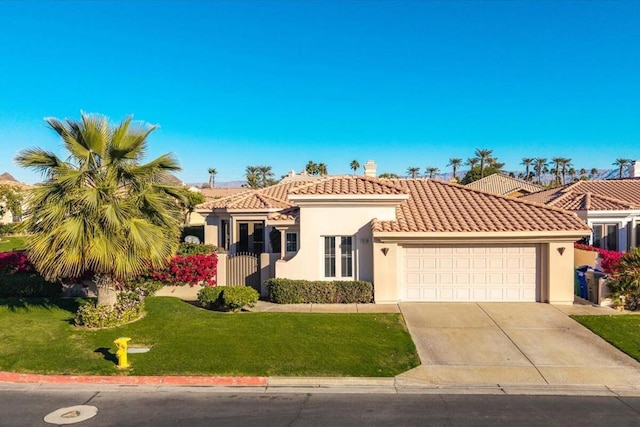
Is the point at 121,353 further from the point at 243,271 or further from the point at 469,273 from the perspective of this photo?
the point at 469,273

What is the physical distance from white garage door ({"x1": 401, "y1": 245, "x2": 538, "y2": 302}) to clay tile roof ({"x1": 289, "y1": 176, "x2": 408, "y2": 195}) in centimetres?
217

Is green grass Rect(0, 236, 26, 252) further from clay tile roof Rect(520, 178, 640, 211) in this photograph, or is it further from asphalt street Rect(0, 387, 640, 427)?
clay tile roof Rect(520, 178, 640, 211)

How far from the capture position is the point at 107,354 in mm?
10547

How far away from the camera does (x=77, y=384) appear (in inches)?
364

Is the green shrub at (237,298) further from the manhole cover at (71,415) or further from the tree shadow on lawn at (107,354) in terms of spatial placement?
the manhole cover at (71,415)

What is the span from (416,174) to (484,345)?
129183 mm

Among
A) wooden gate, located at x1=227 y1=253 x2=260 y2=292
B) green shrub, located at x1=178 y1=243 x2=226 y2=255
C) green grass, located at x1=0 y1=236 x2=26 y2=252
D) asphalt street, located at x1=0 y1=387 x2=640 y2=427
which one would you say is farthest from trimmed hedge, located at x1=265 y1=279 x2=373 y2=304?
green grass, located at x1=0 y1=236 x2=26 y2=252

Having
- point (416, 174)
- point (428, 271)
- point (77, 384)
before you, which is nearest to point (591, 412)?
point (428, 271)

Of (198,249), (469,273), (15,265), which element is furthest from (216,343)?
(198,249)

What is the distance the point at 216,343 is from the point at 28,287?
9095 millimetres

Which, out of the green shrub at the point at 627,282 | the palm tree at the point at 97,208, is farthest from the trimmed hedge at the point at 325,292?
the green shrub at the point at 627,282

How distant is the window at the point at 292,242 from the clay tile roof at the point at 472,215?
12.3 ft

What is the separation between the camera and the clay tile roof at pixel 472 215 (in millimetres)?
15227

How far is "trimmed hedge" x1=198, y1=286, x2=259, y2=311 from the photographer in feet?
46.5
